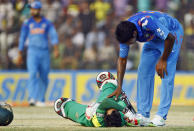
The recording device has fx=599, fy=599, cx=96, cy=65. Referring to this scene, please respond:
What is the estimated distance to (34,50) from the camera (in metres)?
15.6

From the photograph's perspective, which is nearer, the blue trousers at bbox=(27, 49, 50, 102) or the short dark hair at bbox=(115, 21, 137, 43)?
the short dark hair at bbox=(115, 21, 137, 43)

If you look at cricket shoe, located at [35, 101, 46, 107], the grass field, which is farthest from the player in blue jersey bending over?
cricket shoe, located at [35, 101, 46, 107]

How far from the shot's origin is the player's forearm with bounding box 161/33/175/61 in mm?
7967

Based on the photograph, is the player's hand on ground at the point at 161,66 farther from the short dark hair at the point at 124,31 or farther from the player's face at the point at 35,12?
the player's face at the point at 35,12

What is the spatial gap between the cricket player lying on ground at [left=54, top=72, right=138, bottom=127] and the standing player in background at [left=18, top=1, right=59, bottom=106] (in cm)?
697

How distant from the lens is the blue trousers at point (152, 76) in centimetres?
861

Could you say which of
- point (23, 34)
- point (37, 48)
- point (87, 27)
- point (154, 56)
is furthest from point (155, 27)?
point (87, 27)

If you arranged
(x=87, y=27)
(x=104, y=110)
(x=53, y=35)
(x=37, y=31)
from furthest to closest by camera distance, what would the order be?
(x=87, y=27) < (x=37, y=31) < (x=53, y=35) < (x=104, y=110)

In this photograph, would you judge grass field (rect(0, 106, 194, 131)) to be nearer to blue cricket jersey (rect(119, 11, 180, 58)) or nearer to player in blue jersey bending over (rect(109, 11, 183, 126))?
player in blue jersey bending over (rect(109, 11, 183, 126))

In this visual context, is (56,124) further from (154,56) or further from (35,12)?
(35,12)

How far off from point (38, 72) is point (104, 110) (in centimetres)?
812

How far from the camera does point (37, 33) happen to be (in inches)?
612

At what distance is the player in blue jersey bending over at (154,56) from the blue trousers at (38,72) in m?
6.86

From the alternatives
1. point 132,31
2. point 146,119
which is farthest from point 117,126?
point 132,31
